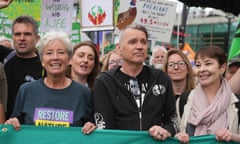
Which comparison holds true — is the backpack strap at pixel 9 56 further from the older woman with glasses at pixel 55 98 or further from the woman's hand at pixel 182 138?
the woman's hand at pixel 182 138

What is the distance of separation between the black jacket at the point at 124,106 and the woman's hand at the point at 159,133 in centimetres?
20

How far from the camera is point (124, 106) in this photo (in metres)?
3.15

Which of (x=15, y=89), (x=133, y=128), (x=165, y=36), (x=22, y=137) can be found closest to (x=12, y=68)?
(x=15, y=89)

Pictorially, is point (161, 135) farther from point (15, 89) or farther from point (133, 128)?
point (15, 89)

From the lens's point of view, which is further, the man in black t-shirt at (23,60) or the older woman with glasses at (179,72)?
the older woman with glasses at (179,72)

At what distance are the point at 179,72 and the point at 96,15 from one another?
226 cm

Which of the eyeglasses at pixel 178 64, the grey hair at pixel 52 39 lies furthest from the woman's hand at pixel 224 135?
the eyeglasses at pixel 178 64

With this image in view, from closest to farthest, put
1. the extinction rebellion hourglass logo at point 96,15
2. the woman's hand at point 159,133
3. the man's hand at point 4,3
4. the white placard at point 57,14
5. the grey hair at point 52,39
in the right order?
the woman's hand at point 159,133, the grey hair at point 52,39, the man's hand at point 4,3, the white placard at point 57,14, the extinction rebellion hourglass logo at point 96,15

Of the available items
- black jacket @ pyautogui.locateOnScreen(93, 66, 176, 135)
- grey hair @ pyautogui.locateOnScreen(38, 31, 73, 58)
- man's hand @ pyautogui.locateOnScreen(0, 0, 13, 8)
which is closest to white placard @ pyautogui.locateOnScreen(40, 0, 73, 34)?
man's hand @ pyautogui.locateOnScreen(0, 0, 13, 8)

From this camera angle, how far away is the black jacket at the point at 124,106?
3.14 meters

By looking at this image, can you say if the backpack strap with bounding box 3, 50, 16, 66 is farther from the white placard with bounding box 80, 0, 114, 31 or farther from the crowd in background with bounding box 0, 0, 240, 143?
the white placard with bounding box 80, 0, 114, 31

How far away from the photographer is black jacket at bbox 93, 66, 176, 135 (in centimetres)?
314

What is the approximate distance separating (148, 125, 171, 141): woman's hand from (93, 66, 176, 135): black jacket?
0.20m

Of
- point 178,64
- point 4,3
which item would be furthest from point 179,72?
point 4,3
